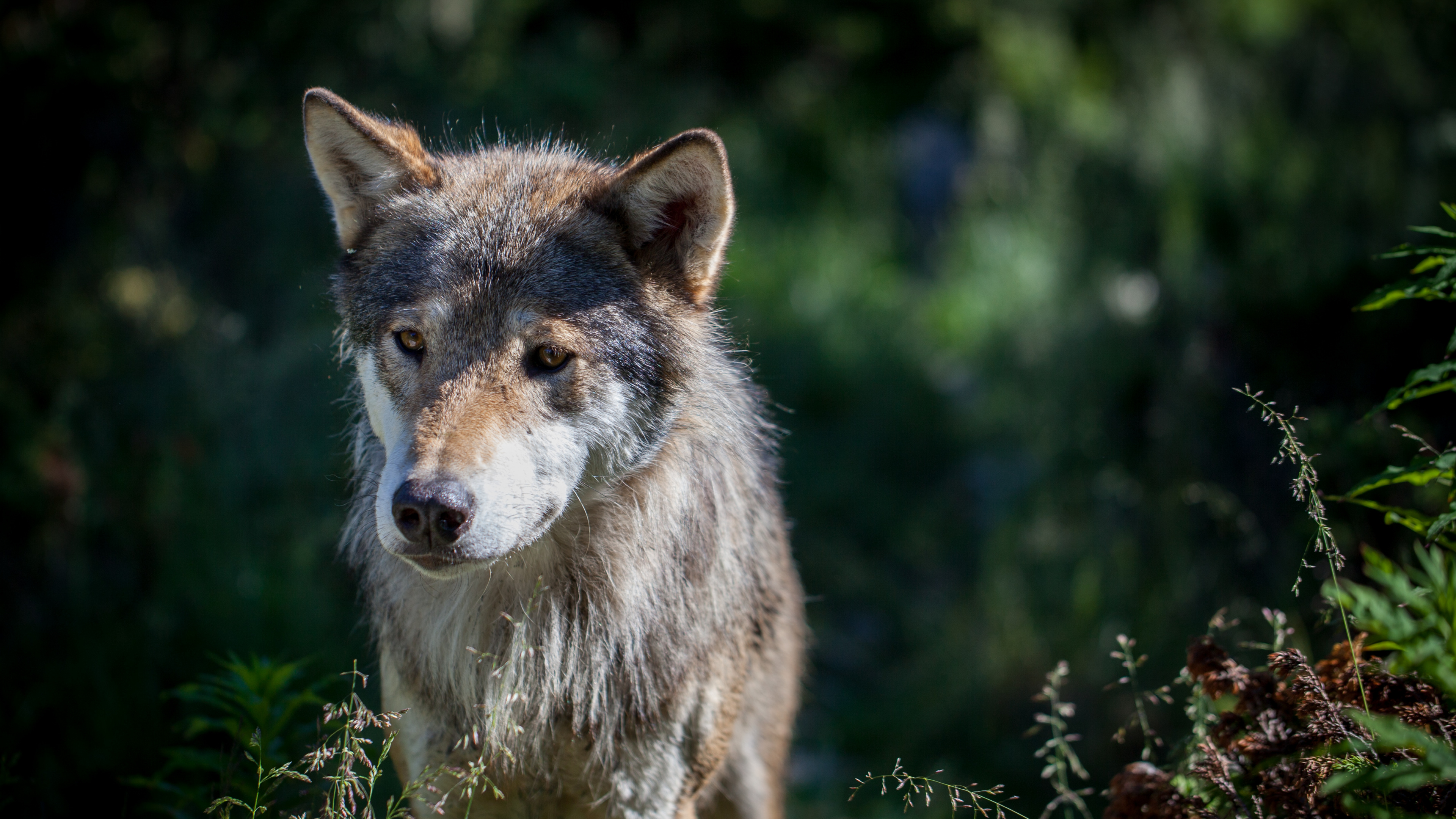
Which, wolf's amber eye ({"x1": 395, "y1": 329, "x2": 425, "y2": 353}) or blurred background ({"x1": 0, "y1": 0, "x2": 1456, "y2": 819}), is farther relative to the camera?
blurred background ({"x1": 0, "y1": 0, "x2": 1456, "y2": 819})

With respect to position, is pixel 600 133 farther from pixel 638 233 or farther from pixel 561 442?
pixel 561 442

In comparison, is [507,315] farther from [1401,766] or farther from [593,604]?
A: [1401,766]

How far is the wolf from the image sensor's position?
254 cm

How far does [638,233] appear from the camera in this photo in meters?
2.79

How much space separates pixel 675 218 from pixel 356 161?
0.97m

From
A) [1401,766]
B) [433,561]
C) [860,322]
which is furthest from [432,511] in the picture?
[860,322]

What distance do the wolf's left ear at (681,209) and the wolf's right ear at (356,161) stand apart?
2.03ft

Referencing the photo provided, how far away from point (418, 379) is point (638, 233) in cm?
76

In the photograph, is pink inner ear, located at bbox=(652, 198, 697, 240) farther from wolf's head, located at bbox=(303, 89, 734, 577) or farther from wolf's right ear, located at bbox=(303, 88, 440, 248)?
wolf's right ear, located at bbox=(303, 88, 440, 248)

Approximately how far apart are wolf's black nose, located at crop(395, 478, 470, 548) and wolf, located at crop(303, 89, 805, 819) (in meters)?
0.20

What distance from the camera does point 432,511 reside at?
85.7 inches

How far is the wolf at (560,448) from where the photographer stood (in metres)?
2.54

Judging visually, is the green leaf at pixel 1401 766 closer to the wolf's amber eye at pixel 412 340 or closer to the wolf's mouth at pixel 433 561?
the wolf's mouth at pixel 433 561

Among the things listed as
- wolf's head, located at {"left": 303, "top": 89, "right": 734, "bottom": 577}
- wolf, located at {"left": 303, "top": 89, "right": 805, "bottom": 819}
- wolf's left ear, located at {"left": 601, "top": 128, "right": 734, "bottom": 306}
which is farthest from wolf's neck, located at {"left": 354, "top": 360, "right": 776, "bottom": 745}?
wolf's left ear, located at {"left": 601, "top": 128, "right": 734, "bottom": 306}
